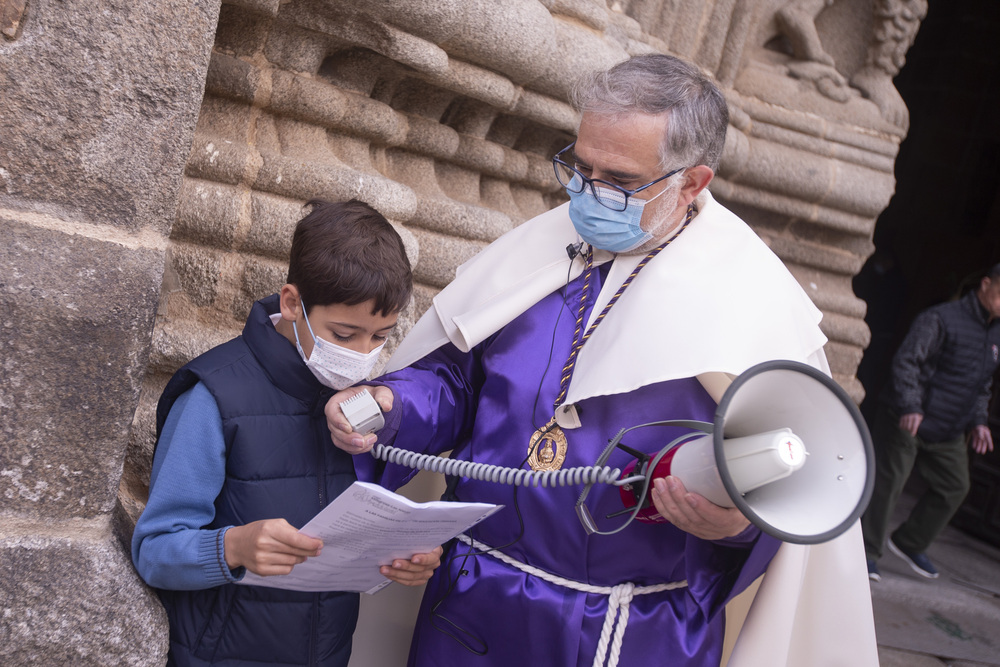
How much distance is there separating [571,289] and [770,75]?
216 cm

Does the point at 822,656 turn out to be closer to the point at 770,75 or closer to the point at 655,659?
the point at 655,659

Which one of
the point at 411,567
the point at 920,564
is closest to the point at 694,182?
the point at 411,567

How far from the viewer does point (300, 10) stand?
2.01 meters

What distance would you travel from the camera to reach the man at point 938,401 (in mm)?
4605

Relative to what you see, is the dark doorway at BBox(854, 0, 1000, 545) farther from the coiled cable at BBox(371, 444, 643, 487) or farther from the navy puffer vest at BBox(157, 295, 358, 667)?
the navy puffer vest at BBox(157, 295, 358, 667)

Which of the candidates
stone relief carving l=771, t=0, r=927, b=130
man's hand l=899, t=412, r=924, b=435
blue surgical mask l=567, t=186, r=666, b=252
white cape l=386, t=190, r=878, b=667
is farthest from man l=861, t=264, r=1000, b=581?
blue surgical mask l=567, t=186, r=666, b=252

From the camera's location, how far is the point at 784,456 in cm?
120

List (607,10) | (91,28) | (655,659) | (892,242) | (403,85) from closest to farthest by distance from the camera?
1. (91,28)
2. (655,659)
3. (403,85)
4. (607,10)
5. (892,242)

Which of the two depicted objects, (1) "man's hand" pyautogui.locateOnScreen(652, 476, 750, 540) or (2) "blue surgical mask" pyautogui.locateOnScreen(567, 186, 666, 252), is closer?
(1) "man's hand" pyautogui.locateOnScreen(652, 476, 750, 540)

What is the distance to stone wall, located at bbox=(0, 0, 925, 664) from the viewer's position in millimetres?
1278

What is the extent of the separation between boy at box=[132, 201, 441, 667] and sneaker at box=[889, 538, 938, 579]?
4447 millimetres

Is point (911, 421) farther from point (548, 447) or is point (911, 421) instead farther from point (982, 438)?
point (548, 447)

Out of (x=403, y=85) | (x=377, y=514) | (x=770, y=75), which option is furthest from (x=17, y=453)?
(x=770, y=75)

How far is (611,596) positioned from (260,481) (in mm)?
700
